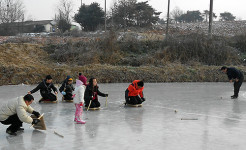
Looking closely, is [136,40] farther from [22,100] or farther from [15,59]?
[22,100]

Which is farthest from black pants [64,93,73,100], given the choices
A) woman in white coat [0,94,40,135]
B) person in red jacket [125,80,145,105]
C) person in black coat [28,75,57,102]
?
woman in white coat [0,94,40,135]

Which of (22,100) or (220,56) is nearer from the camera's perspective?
(22,100)

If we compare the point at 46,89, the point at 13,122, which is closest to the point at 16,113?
the point at 13,122

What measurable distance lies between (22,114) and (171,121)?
15.8 ft

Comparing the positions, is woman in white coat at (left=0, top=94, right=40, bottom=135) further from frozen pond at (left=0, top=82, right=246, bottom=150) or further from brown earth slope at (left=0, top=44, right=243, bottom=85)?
brown earth slope at (left=0, top=44, right=243, bottom=85)

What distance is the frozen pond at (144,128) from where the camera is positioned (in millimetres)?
8016

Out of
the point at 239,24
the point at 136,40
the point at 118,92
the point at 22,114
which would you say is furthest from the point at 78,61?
the point at 239,24

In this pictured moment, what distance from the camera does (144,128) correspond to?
388 inches

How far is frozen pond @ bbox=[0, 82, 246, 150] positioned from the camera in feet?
26.3

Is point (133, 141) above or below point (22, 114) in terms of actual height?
below

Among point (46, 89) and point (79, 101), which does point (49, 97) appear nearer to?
point (46, 89)

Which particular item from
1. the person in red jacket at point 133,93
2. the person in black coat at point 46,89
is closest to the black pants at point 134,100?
the person in red jacket at point 133,93

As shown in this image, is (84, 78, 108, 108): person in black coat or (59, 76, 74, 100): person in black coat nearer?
(84, 78, 108, 108): person in black coat

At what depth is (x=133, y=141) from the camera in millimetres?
8297
